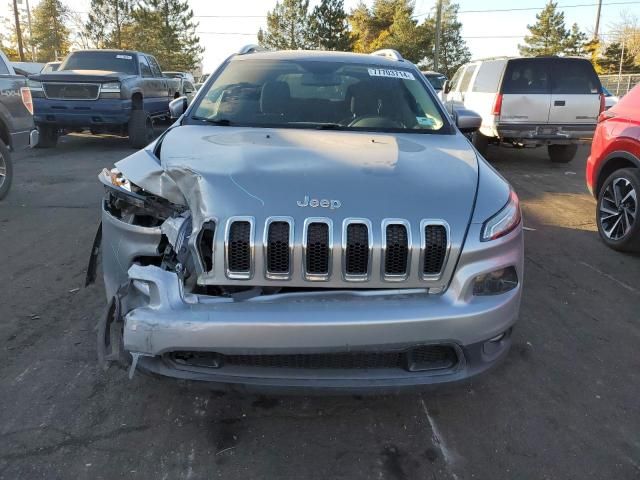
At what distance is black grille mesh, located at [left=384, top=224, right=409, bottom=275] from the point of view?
2.40 m

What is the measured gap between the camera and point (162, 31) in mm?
42688

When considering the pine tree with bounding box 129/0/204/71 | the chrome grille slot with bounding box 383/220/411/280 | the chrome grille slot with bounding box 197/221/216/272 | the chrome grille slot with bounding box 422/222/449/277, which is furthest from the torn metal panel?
the pine tree with bounding box 129/0/204/71

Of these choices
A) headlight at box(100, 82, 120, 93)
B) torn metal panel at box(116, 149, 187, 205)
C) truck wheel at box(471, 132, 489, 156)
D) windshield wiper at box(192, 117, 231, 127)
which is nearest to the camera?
torn metal panel at box(116, 149, 187, 205)

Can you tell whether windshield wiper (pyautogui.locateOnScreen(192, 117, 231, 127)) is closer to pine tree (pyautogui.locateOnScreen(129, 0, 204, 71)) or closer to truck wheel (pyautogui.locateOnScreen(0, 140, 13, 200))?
truck wheel (pyautogui.locateOnScreen(0, 140, 13, 200))

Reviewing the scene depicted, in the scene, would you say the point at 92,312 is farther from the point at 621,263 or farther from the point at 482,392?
the point at 621,263

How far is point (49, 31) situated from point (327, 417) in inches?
2321

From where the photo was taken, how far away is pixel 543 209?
23.4 feet

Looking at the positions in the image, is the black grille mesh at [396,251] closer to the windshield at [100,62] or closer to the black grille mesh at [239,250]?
the black grille mesh at [239,250]

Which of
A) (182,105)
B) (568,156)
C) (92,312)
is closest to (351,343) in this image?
(92,312)

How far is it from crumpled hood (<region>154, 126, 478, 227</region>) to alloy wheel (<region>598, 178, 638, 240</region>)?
2.75 metres

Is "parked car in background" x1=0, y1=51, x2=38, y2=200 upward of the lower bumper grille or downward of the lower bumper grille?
upward

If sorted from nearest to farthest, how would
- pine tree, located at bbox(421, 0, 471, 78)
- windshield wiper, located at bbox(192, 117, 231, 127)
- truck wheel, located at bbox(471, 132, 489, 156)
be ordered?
windshield wiper, located at bbox(192, 117, 231, 127), truck wheel, located at bbox(471, 132, 489, 156), pine tree, located at bbox(421, 0, 471, 78)

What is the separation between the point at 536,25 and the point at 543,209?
208 ft

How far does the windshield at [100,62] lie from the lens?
1234 centimetres
